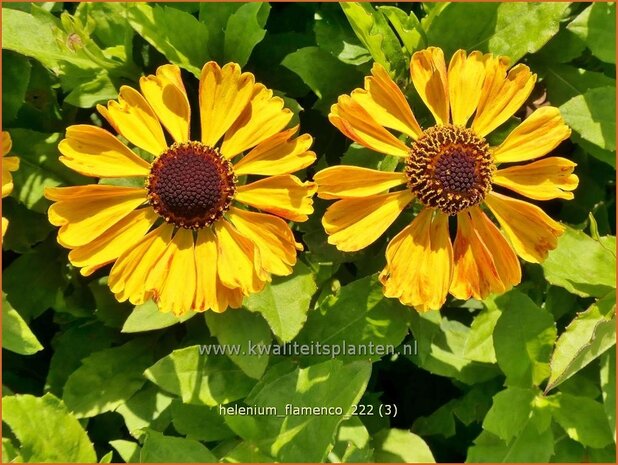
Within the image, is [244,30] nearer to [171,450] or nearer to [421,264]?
[421,264]

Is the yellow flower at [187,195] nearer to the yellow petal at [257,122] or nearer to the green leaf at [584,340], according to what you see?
the yellow petal at [257,122]

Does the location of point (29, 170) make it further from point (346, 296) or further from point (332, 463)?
point (332, 463)

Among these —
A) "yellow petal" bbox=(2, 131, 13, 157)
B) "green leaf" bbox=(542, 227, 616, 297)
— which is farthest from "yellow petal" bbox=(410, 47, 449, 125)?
"yellow petal" bbox=(2, 131, 13, 157)

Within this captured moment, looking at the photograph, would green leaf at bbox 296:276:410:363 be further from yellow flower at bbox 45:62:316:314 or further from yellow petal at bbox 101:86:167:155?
yellow petal at bbox 101:86:167:155

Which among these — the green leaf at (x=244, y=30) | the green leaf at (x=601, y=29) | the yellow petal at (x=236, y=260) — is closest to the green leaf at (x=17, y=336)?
the yellow petal at (x=236, y=260)

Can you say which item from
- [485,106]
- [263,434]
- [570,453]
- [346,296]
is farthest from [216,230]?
[570,453]

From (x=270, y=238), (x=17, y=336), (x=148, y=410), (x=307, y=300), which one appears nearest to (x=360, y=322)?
(x=307, y=300)

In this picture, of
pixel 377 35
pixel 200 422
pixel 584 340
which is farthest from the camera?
pixel 200 422
